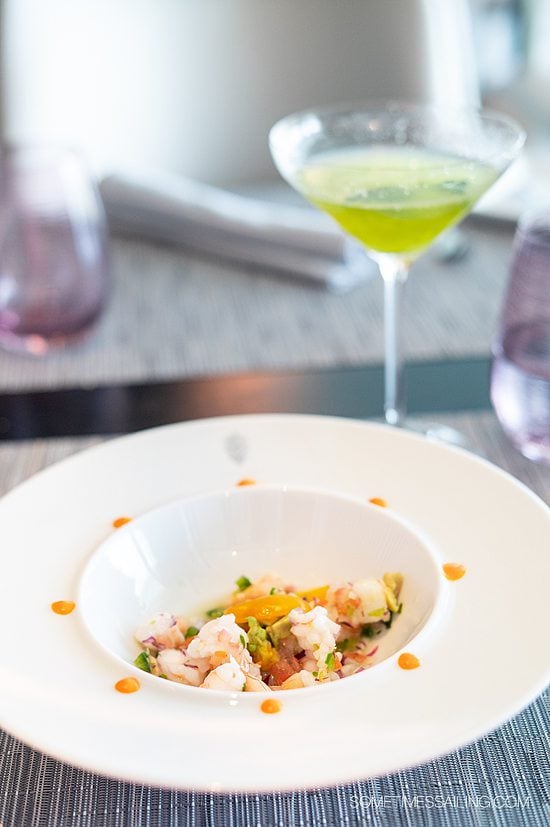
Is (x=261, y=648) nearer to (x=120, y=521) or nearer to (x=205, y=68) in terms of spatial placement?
(x=120, y=521)

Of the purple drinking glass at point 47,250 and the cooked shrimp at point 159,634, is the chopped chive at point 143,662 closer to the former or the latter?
the cooked shrimp at point 159,634

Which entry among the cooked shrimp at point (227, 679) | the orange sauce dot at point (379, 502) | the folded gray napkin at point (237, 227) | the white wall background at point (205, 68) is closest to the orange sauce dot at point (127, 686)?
the cooked shrimp at point (227, 679)

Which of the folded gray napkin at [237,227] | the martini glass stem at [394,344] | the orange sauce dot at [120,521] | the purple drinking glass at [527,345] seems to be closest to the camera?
the orange sauce dot at [120,521]

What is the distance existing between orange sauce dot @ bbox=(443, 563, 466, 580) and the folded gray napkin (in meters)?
0.75

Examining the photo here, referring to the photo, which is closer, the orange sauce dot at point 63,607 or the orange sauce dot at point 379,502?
the orange sauce dot at point 63,607

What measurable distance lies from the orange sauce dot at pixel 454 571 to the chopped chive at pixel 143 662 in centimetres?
22

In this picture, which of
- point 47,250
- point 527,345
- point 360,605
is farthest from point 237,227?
point 360,605

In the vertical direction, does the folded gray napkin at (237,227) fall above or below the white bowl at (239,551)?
below

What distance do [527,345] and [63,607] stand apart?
526 mm

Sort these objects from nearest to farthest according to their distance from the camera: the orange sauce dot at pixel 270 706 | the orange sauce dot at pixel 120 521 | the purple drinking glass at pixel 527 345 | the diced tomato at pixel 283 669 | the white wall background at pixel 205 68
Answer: the orange sauce dot at pixel 270 706
the diced tomato at pixel 283 669
the orange sauce dot at pixel 120 521
the purple drinking glass at pixel 527 345
the white wall background at pixel 205 68

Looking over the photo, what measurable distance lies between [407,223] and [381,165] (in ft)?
0.41

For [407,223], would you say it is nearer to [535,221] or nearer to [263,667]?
[535,221]

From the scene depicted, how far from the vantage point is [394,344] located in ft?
3.67

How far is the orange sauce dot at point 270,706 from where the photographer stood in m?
0.63
